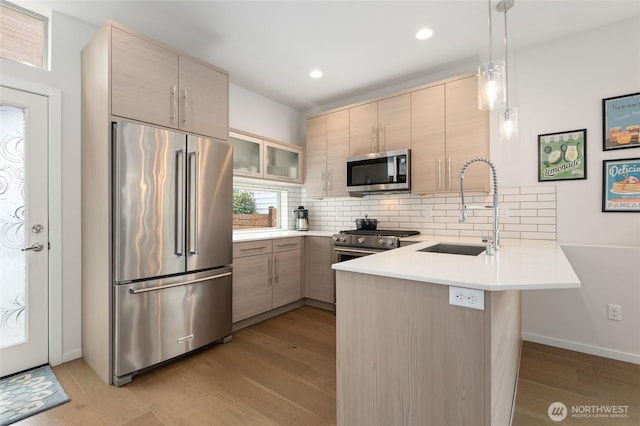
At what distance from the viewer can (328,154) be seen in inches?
154

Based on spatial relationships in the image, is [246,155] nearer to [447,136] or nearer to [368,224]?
[368,224]

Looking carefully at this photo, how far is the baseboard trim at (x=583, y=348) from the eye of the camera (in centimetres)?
235

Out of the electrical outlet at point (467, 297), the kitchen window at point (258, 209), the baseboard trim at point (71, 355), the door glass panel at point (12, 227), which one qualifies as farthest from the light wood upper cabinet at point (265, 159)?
the electrical outlet at point (467, 297)

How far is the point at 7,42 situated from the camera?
6.95 feet

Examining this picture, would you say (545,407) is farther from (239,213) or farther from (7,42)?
(7,42)

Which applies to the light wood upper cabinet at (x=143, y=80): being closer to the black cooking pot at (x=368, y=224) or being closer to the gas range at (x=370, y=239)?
the gas range at (x=370, y=239)

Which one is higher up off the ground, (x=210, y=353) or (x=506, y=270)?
(x=506, y=270)

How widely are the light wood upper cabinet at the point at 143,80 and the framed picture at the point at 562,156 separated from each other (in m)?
3.24

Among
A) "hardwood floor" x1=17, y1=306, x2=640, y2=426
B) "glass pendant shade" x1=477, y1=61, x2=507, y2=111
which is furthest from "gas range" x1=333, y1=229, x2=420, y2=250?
"glass pendant shade" x1=477, y1=61, x2=507, y2=111

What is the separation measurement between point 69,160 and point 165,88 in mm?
939

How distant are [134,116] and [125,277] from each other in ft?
3.75

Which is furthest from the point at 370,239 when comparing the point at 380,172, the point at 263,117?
the point at 263,117

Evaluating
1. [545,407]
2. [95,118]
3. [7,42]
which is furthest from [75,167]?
[545,407]

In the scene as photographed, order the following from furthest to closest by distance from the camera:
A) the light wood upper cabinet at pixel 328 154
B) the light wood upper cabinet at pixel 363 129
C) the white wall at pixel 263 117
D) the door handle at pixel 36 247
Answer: the light wood upper cabinet at pixel 328 154 < the white wall at pixel 263 117 < the light wood upper cabinet at pixel 363 129 < the door handle at pixel 36 247
